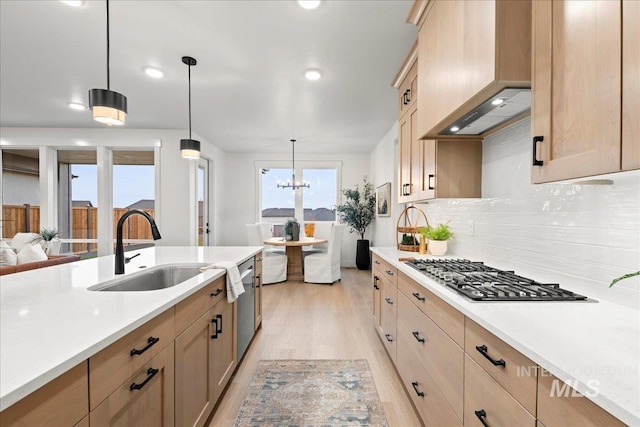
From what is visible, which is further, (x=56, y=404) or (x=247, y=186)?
(x=247, y=186)

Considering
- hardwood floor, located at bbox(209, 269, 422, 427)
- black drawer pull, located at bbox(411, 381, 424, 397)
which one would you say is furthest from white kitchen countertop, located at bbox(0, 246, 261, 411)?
black drawer pull, located at bbox(411, 381, 424, 397)

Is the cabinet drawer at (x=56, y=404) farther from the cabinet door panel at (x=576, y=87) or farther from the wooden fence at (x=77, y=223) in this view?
the wooden fence at (x=77, y=223)

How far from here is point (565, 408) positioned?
0.69 m

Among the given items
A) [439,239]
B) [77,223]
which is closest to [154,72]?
[439,239]

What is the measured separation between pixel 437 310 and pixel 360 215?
4.78 m

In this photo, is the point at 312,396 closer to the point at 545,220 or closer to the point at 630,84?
the point at 545,220

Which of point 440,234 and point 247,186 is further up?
point 247,186

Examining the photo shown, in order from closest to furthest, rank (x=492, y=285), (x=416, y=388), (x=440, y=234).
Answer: (x=492, y=285)
(x=416, y=388)
(x=440, y=234)

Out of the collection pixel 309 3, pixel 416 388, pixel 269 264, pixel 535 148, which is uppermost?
pixel 309 3

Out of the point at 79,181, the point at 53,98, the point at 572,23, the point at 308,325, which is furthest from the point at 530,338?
the point at 79,181

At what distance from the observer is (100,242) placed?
5.02 meters

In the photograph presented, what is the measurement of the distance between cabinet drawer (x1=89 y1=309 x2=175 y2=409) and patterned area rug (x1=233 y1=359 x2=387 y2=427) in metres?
0.99

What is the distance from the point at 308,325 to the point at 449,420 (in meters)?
2.10

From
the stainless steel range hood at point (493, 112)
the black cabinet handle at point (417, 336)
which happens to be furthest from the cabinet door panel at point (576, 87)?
the black cabinet handle at point (417, 336)
